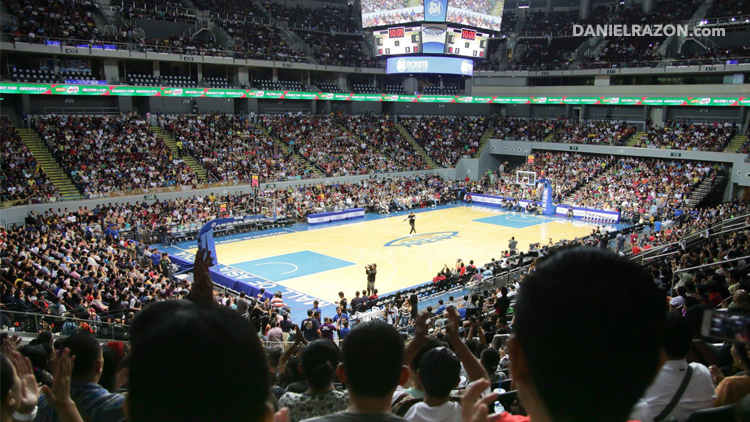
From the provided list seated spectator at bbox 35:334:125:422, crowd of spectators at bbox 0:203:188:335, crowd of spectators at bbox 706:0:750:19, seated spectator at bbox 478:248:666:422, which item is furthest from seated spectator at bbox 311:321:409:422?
crowd of spectators at bbox 706:0:750:19

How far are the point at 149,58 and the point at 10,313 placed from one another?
29.4m

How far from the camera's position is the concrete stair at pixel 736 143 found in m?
38.5

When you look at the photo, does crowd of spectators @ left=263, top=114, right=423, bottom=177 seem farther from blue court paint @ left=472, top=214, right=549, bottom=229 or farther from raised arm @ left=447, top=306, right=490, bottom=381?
raised arm @ left=447, top=306, right=490, bottom=381

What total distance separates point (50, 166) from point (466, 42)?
26885 millimetres

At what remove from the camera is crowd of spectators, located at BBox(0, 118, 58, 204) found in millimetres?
26719

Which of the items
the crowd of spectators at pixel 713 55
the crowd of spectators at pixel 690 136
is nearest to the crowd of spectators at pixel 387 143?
the crowd of spectators at pixel 690 136

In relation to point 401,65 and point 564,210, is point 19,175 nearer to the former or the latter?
point 401,65

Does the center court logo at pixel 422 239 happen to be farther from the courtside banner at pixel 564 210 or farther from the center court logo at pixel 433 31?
the center court logo at pixel 433 31

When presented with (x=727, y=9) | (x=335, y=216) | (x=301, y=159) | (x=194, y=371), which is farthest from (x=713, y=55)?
(x=194, y=371)

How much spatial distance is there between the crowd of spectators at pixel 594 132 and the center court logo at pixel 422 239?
66.7 ft

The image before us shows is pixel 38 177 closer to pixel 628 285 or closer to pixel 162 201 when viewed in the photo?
pixel 162 201

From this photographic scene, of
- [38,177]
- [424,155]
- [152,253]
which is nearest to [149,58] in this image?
[38,177]

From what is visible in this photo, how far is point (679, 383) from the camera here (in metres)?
3.56

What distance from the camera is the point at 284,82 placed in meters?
46.6
